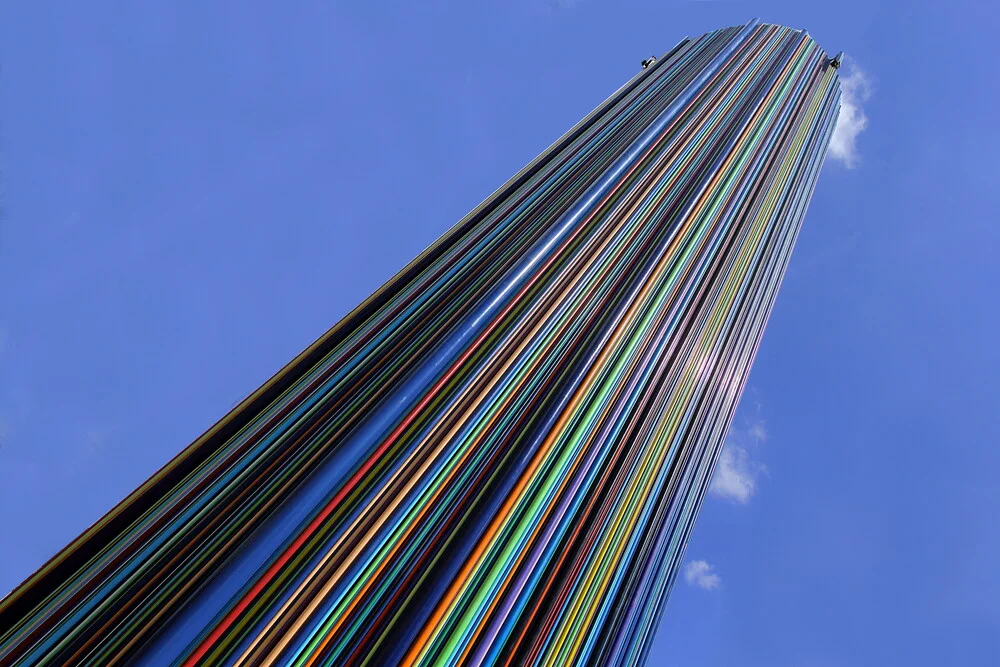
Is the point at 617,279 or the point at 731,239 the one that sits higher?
the point at 731,239

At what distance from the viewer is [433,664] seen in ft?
14.8

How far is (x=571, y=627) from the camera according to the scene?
6.90m

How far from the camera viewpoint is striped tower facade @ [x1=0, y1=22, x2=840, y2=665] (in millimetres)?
3844

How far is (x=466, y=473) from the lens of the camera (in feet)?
19.0

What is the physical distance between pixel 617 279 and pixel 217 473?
266 inches

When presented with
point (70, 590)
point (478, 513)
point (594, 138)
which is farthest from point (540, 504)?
point (594, 138)

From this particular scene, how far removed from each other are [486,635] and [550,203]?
6928mm

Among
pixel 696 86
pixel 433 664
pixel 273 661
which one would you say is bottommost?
pixel 273 661

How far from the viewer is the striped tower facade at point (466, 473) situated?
12.6ft

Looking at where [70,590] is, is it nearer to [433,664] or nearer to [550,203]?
[433,664]

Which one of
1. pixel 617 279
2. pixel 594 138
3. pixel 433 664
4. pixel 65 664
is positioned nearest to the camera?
pixel 65 664

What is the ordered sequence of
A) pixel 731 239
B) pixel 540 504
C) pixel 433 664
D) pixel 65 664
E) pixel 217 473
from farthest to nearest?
pixel 731 239 < pixel 540 504 < pixel 217 473 < pixel 433 664 < pixel 65 664

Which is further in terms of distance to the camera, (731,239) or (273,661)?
(731,239)

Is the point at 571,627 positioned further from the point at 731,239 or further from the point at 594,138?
the point at 731,239
